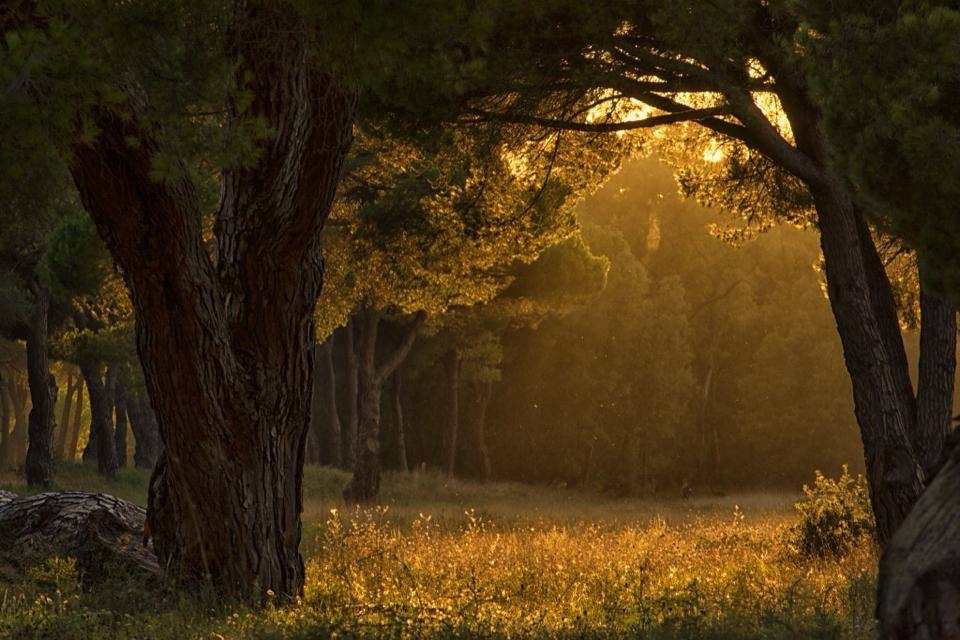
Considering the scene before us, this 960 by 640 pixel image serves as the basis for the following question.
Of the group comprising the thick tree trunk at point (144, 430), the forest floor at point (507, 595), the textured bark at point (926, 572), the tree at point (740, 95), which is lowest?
the forest floor at point (507, 595)

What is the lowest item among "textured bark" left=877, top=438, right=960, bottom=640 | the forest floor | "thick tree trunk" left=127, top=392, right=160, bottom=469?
the forest floor

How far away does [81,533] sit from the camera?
1007 centimetres

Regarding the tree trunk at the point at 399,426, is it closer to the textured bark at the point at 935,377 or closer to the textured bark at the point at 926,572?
the textured bark at the point at 935,377

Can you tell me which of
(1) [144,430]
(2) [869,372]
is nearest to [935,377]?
(2) [869,372]

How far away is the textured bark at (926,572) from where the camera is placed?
425 centimetres

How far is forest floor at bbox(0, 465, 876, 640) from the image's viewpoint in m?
6.52

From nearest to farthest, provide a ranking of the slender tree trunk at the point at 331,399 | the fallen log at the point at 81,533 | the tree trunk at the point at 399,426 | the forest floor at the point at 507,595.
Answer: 1. the forest floor at the point at 507,595
2. the fallen log at the point at 81,533
3. the tree trunk at the point at 399,426
4. the slender tree trunk at the point at 331,399

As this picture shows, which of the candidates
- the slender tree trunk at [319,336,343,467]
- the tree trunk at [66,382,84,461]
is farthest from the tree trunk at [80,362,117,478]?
the tree trunk at [66,382,84,461]

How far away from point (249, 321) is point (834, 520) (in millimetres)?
8402

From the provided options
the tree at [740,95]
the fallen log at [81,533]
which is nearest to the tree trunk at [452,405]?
the tree at [740,95]

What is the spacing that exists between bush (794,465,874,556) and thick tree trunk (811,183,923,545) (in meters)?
1.83

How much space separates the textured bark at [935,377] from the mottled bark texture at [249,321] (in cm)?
686

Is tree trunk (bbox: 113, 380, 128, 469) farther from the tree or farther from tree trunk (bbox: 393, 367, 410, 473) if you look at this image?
the tree

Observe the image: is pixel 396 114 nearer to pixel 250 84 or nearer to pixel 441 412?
pixel 250 84
